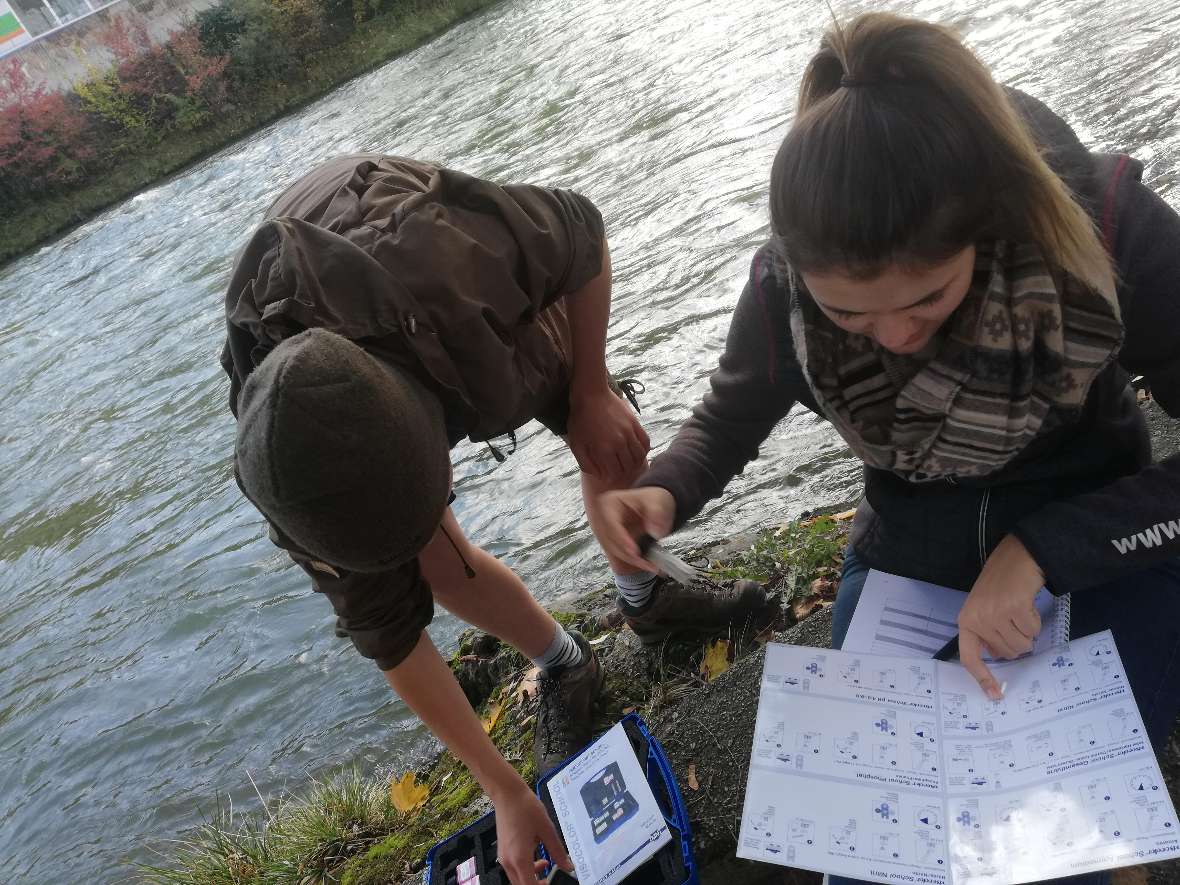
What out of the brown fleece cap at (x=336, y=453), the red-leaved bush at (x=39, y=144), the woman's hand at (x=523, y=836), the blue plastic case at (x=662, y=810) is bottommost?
the blue plastic case at (x=662, y=810)

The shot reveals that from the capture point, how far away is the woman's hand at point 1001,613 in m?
1.37

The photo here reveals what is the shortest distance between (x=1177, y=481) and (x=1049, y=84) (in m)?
3.65

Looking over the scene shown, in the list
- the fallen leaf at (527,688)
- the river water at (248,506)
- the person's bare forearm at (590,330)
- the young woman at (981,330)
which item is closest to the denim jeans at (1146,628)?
the young woman at (981,330)

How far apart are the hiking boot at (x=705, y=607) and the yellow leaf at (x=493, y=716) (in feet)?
1.88

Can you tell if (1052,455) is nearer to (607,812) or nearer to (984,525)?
(984,525)

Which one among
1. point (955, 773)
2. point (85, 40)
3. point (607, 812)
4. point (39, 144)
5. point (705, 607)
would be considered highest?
point (85, 40)

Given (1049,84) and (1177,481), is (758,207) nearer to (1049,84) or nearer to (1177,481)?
(1049,84)

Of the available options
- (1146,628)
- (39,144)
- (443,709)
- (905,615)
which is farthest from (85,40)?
(1146,628)

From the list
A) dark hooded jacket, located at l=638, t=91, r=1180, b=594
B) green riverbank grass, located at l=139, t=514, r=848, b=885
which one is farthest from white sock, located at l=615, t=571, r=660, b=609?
dark hooded jacket, located at l=638, t=91, r=1180, b=594

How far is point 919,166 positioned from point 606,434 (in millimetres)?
1140

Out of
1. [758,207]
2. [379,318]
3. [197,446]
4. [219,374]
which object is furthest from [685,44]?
[379,318]

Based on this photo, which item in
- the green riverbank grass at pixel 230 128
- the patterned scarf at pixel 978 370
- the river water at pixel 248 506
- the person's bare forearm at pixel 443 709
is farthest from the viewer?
the green riverbank grass at pixel 230 128

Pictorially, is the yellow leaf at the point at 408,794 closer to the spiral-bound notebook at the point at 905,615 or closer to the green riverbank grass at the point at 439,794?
the green riverbank grass at the point at 439,794

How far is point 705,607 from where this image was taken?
7.48 ft
